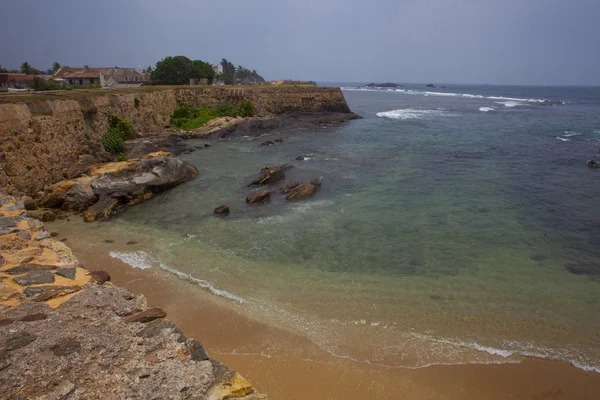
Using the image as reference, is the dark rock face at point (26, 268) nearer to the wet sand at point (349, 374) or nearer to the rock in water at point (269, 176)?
the wet sand at point (349, 374)

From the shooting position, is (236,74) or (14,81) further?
(236,74)

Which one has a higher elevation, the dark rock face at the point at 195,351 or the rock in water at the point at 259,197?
the dark rock face at the point at 195,351

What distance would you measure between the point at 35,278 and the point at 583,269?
61.5 feet

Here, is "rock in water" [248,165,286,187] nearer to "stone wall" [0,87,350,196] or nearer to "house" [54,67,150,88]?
"stone wall" [0,87,350,196]

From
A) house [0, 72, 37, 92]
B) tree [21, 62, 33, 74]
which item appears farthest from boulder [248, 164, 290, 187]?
tree [21, 62, 33, 74]

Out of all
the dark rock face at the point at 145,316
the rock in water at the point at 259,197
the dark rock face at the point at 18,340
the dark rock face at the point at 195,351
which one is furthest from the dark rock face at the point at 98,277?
the rock in water at the point at 259,197

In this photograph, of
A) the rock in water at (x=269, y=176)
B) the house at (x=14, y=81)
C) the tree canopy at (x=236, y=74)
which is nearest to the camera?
the rock in water at (x=269, y=176)

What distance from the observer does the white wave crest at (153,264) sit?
1270 cm

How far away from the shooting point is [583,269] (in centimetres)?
1436

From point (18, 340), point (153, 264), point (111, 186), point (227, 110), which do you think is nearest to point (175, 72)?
point (227, 110)

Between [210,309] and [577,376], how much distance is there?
10.5 meters

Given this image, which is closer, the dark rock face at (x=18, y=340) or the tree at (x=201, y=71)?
the dark rock face at (x=18, y=340)

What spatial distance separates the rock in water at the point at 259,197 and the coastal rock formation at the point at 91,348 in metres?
12.6

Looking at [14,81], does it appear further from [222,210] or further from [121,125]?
Result: [222,210]
